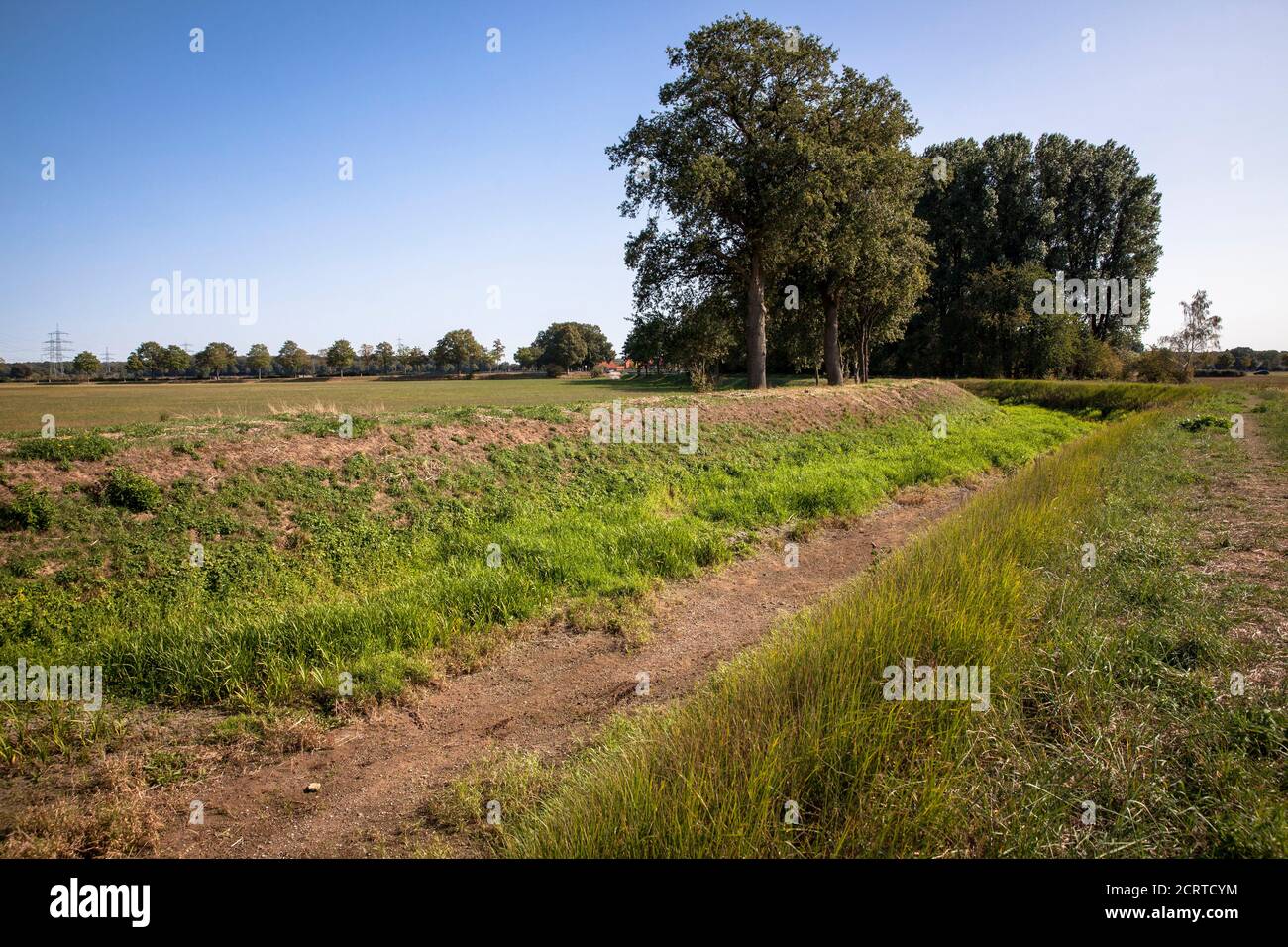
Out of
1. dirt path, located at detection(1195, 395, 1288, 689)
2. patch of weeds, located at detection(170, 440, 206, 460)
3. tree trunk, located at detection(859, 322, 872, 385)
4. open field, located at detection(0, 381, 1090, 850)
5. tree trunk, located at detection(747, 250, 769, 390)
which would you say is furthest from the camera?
tree trunk, located at detection(859, 322, 872, 385)

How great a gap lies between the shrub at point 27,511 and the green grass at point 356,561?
0.53 ft

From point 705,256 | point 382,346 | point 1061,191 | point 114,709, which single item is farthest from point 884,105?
point 382,346

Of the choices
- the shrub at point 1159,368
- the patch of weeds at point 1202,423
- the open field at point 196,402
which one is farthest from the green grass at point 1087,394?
the open field at point 196,402

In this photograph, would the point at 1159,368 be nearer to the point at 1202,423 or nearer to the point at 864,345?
the point at 864,345

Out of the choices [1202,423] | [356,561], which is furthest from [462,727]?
[1202,423]

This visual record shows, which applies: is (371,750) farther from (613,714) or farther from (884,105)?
(884,105)

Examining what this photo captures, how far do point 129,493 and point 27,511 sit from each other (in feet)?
3.48

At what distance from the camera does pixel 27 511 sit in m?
7.63

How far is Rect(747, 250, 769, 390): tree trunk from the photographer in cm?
2838

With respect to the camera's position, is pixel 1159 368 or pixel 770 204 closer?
pixel 770 204

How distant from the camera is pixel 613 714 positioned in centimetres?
575

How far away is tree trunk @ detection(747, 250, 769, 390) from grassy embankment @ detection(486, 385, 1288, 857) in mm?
22887

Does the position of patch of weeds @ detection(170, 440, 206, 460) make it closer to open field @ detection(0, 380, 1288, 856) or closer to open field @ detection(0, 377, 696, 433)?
open field @ detection(0, 380, 1288, 856)

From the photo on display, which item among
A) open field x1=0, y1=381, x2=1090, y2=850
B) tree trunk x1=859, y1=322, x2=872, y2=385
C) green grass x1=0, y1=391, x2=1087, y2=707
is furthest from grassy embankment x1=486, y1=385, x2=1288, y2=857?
tree trunk x1=859, y1=322, x2=872, y2=385
